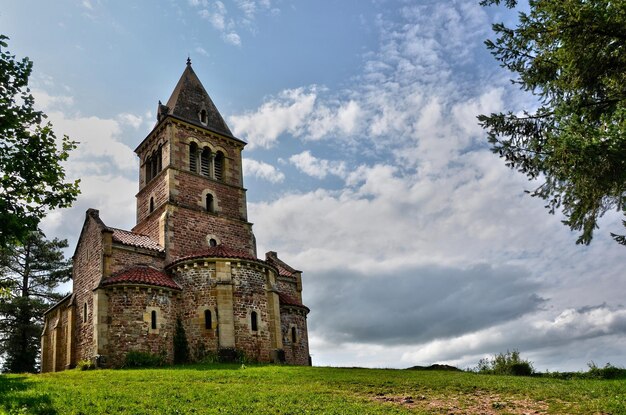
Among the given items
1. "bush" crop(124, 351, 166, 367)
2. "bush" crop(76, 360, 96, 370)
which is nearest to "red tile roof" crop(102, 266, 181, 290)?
"bush" crop(124, 351, 166, 367)

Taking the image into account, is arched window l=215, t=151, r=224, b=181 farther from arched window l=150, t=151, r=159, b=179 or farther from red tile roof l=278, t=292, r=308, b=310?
red tile roof l=278, t=292, r=308, b=310

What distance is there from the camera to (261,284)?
94.3ft

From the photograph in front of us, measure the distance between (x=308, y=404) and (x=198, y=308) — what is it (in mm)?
14114

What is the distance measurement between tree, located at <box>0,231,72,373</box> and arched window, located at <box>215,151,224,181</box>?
42.4 ft

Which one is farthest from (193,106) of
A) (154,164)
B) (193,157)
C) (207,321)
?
(207,321)

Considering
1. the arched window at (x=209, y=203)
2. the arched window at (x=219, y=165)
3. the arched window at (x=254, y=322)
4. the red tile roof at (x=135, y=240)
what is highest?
the arched window at (x=219, y=165)

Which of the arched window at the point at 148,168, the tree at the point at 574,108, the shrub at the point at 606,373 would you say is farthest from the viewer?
the arched window at the point at 148,168

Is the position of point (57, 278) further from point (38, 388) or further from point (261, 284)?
point (38, 388)

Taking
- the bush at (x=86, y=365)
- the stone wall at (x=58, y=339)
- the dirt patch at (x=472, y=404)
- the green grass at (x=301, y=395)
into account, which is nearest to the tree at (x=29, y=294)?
the stone wall at (x=58, y=339)

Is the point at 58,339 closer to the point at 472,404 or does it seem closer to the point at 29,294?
the point at 29,294

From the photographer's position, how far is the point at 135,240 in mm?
30266

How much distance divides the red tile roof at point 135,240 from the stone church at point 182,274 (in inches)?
2.9

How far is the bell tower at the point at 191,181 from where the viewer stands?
31844mm

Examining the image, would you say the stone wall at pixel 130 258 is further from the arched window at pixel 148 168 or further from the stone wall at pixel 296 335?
the arched window at pixel 148 168
